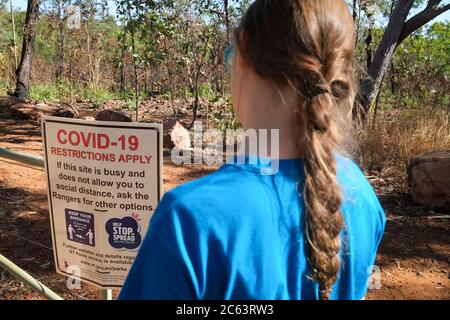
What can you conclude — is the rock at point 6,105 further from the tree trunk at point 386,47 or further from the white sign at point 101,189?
the white sign at point 101,189

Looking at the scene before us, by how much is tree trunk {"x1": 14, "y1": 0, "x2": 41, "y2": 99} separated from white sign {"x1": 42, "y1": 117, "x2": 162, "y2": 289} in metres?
10.8

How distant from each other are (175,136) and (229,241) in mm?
6198

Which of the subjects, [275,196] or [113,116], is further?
[113,116]

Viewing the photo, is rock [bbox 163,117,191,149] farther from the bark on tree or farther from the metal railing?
the metal railing

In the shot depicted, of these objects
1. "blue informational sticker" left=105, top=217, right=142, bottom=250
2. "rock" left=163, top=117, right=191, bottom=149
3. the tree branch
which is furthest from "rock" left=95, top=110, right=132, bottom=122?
"blue informational sticker" left=105, top=217, right=142, bottom=250

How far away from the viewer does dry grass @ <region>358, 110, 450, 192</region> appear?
5837mm

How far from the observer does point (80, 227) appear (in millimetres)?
1828

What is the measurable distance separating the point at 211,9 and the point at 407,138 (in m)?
4.29

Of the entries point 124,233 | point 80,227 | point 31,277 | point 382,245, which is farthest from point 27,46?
point 124,233

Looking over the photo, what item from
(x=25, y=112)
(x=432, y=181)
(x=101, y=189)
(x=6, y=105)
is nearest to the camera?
(x=101, y=189)

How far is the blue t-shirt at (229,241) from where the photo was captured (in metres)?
0.79

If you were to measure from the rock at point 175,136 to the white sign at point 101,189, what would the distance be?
5.04 m

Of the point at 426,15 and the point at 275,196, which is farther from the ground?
the point at 426,15

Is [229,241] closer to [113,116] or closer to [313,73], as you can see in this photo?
[313,73]
